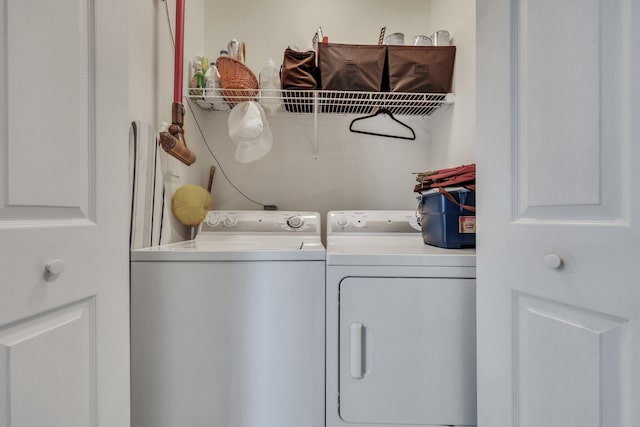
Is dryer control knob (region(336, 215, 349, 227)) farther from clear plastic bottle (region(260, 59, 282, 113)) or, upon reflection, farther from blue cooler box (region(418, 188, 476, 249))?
clear plastic bottle (region(260, 59, 282, 113))

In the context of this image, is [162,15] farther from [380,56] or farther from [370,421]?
[370,421]

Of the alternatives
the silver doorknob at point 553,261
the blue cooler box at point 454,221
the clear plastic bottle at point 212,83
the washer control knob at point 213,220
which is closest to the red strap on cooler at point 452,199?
the blue cooler box at point 454,221

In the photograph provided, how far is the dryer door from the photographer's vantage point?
98 centimetres

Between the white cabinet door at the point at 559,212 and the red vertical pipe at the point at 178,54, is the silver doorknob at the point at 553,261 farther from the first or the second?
the red vertical pipe at the point at 178,54

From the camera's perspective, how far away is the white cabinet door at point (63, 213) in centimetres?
56

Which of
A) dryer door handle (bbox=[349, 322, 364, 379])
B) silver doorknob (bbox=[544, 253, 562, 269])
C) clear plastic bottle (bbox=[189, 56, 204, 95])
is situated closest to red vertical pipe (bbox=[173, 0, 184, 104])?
clear plastic bottle (bbox=[189, 56, 204, 95])

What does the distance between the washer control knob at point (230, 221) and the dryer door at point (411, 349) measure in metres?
0.91

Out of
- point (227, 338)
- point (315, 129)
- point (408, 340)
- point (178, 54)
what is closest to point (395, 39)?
point (315, 129)

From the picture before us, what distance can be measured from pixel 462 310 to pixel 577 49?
766mm

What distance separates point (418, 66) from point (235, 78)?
1011 mm

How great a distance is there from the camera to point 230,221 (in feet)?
5.46

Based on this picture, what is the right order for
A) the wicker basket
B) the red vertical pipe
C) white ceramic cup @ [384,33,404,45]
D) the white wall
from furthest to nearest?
the white wall → white ceramic cup @ [384,33,404,45] → the wicker basket → the red vertical pipe

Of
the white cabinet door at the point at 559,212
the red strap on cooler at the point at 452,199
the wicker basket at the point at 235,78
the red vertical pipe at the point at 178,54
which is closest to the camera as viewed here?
the white cabinet door at the point at 559,212

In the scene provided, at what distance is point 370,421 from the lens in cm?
98
